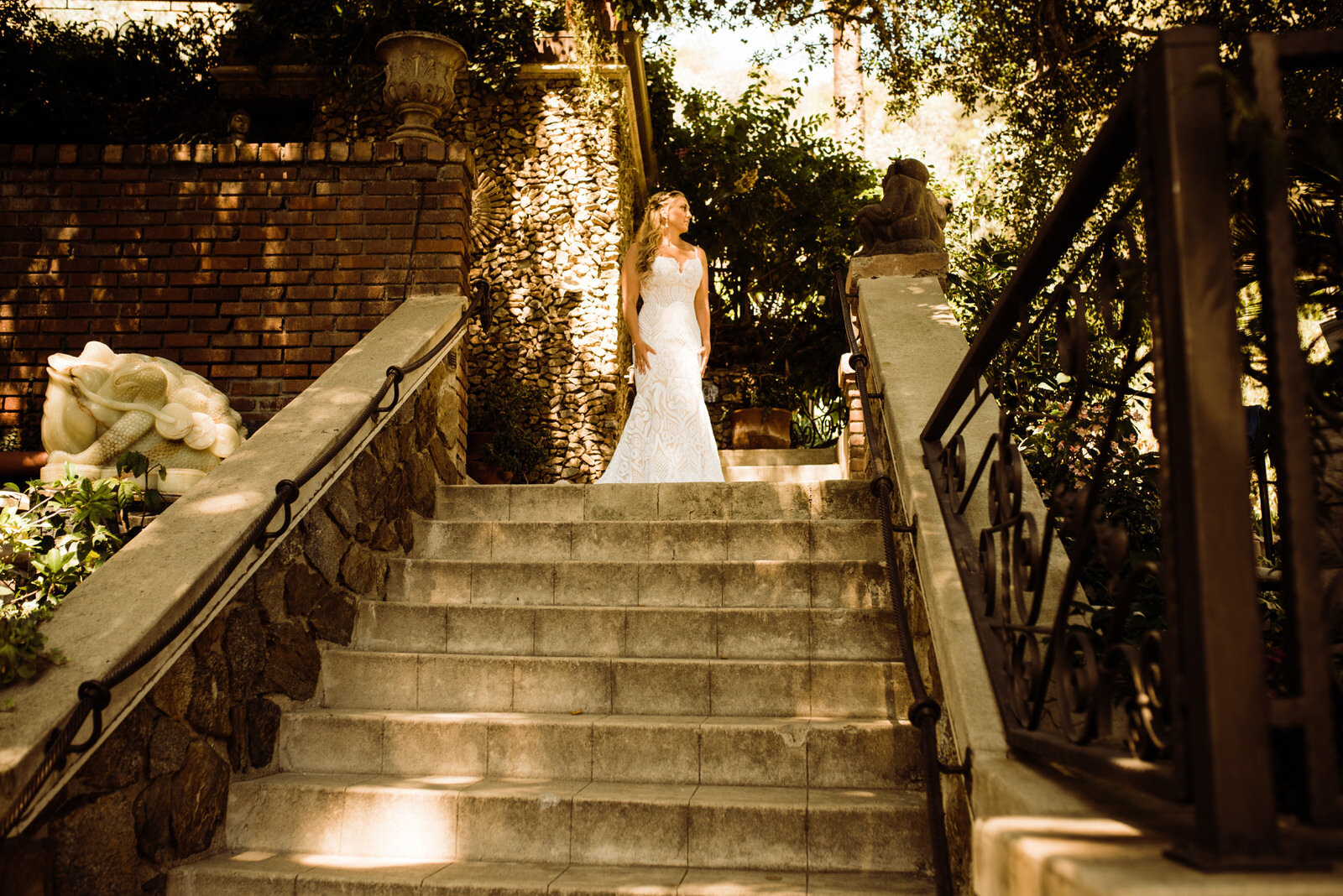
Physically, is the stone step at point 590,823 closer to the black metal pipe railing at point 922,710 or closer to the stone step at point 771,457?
the black metal pipe railing at point 922,710

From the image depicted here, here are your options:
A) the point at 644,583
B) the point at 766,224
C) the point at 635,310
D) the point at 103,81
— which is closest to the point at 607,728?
the point at 644,583

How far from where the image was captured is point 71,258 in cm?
522

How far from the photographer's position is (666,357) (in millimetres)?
6027

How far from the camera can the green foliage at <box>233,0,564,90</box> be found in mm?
7938

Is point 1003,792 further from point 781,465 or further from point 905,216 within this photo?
point 781,465

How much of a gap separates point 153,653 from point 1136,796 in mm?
2220

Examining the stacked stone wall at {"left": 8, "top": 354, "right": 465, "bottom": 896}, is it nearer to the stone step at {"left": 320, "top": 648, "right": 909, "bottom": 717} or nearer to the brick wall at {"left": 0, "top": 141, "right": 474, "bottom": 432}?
the stone step at {"left": 320, "top": 648, "right": 909, "bottom": 717}

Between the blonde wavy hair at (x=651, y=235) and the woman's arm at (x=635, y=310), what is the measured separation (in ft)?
0.08

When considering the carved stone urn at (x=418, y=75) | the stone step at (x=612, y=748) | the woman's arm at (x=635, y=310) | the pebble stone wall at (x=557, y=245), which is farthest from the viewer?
the pebble stone wall at (x=557, y=245)

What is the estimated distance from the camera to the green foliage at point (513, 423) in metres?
8.09

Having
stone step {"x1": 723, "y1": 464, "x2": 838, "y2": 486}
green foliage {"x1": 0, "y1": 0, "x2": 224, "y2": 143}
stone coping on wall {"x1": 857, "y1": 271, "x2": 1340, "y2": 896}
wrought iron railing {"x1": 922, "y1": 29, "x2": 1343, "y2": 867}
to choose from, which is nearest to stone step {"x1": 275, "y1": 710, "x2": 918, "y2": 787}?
stone coping on wall {"x1": 857, "y1": 271, "x2": 1340, "y2": 896}

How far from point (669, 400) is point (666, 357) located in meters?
0.30

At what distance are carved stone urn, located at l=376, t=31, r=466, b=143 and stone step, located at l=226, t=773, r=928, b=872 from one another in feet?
13.3

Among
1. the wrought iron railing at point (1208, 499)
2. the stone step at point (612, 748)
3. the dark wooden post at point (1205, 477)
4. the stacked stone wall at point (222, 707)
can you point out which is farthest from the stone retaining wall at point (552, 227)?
the dark wooden post at point (1205, 477)
